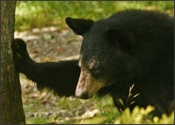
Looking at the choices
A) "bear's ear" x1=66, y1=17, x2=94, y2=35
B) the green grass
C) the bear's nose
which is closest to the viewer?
the bear's nose

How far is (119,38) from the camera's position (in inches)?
217

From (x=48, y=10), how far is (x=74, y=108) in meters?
4.43

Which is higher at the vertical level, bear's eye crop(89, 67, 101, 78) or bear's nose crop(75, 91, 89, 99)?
bear's eye crop(89, 67, 101, 78)

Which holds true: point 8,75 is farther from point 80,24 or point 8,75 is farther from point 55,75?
point 80,24

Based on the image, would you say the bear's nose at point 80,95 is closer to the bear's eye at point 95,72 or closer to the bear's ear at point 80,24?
the bear's eye at point 95,72

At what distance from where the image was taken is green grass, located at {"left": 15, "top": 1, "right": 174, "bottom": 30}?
11.5m

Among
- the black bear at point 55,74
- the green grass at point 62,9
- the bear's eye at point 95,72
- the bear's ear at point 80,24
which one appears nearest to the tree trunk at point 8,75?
the black bear at point 55,74

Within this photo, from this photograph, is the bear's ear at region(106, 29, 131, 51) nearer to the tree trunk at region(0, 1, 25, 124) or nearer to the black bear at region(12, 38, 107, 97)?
the black bear at region(12, 38, 107, 97)

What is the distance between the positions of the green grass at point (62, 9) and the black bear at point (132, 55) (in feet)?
18.3

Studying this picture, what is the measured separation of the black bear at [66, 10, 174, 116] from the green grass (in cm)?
559

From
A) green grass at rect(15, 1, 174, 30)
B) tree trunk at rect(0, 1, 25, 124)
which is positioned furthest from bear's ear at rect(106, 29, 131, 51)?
green grass at rect(15, 1, 174, 30)

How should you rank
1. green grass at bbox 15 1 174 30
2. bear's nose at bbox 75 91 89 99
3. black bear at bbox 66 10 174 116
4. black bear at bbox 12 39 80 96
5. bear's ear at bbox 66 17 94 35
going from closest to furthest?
bear's nose at bbox 75 91 89 99, black bear at bbox 66 10 174 116, bear's ear at bbox 66 17 94 35, black bear at bbox 12 39 80 96, green grass at bbox 15 1 174 30

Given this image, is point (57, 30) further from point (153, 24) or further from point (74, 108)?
point (153, 24)

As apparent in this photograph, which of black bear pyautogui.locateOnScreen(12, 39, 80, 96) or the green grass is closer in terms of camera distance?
black bear pyautogui.locateOnScreen(12, 39, 80, 96)
